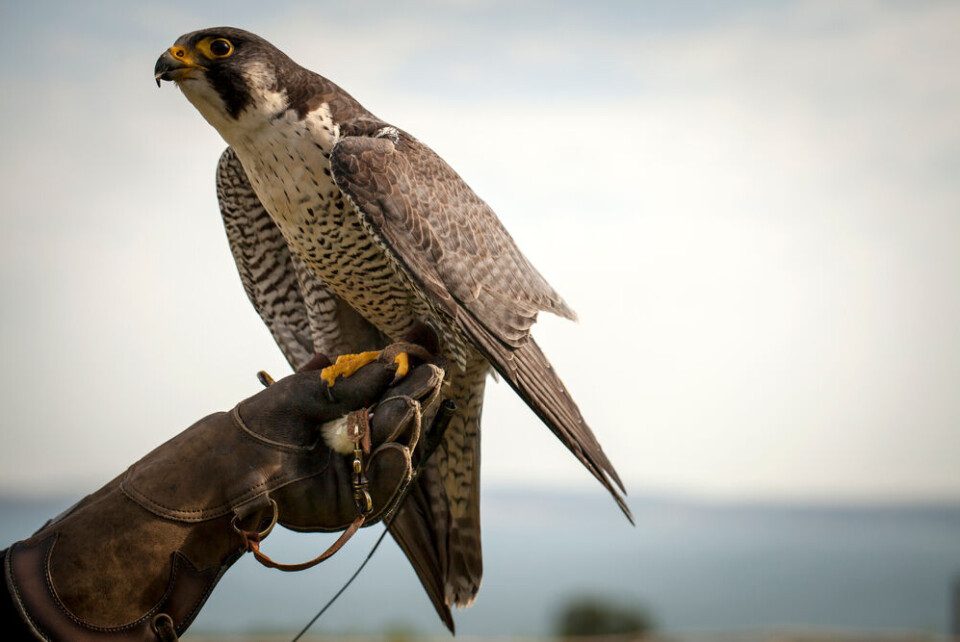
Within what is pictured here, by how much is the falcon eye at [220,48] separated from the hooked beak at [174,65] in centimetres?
5


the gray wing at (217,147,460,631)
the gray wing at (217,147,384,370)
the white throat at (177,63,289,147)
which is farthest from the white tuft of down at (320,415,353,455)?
the white throat at (177,63,289,147)

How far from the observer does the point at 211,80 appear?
1.89 meters

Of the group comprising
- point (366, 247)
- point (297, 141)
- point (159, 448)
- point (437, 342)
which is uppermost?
point (297, 141)

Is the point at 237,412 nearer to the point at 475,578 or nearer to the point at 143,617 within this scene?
the point at 143,617

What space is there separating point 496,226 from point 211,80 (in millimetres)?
863

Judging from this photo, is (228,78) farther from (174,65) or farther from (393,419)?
(393,419)

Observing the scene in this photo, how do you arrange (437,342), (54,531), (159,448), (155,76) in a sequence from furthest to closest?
(437,342) → (155,76) → (159,448) → (54,531)

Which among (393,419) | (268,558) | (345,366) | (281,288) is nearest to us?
(268,558)

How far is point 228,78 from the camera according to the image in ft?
6.20

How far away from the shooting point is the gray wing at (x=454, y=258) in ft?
5.98

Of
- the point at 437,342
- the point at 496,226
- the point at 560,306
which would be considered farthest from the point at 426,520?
the point at 496,226

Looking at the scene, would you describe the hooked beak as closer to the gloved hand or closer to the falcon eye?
the falcon eye

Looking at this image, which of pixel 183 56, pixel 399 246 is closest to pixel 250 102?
pixel 183 56

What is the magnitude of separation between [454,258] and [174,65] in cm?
81
